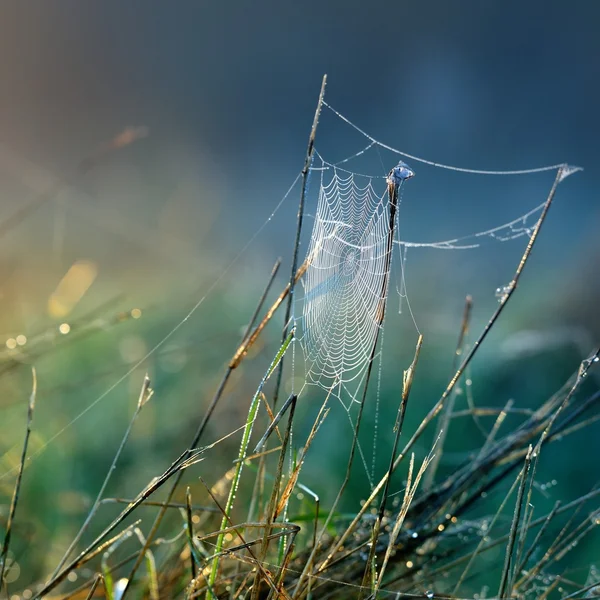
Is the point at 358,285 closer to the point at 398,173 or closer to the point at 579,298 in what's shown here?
the point at 398,173

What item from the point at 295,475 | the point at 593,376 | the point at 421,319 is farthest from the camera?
the point at 421,319

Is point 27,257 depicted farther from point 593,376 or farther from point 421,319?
point 593,376

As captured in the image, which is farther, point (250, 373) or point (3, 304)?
point (3, 304)

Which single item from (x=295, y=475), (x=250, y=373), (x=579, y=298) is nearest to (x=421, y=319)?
(x=579, y=298)

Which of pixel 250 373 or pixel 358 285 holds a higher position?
pixel 358 285

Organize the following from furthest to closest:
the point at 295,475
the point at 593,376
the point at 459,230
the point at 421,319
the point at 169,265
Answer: the point at 459,230
the point at 169,265
the point at 421,319
the point at 593,376
the point at 295,475

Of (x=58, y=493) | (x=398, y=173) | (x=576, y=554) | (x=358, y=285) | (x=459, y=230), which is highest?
(x=398, y=173)

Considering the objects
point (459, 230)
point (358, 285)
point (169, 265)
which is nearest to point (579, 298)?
point (459, 230)

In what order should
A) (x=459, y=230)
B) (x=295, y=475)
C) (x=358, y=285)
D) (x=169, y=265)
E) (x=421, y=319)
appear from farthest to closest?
(x=459, y=230)
(x=169, y=265)
(x=421, y=319)
(x=358, y=285)
(x=295, y=475)

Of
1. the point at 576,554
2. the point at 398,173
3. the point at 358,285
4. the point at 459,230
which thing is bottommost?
the point at 576,554
